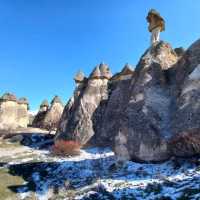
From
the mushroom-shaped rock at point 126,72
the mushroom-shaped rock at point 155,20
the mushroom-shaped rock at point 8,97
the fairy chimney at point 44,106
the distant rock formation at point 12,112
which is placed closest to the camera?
the mushroom-shaped rock at point 155,20

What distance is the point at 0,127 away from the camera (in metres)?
52.8

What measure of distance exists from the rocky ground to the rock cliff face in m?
1.28

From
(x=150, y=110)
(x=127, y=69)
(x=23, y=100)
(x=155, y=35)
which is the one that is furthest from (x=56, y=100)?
(x=150, y=110)

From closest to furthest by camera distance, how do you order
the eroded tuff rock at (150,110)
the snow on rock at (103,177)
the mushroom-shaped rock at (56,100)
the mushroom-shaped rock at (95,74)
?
the snow on rock at (103,177) < the eroded tuff rock at (150,110) < the mushroom-shaped rock at (95,74) < the mushroom-shaped rock at (56,100)

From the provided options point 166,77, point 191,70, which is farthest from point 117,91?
point 191,70

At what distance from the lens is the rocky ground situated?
17.5 meters

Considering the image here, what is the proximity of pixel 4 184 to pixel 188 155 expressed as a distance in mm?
13231

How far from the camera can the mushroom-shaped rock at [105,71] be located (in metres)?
43.3

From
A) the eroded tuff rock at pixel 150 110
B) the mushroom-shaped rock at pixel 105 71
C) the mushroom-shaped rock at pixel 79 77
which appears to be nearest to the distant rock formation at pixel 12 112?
the mushroom-shaped rock at pixel 79 77

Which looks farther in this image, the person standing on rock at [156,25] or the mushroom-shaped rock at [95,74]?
the mushroom-shaped rock at [95,74]

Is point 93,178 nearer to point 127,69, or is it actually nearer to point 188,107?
point 188,107

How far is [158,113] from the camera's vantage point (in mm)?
25094

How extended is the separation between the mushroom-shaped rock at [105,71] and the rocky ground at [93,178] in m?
13.8

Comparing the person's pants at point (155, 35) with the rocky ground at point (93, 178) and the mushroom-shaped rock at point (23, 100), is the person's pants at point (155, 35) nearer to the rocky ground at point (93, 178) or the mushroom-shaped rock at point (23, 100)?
the rocky ground at point (93, 178)
